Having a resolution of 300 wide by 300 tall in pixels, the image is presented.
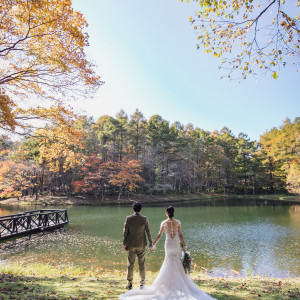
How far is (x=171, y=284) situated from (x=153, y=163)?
111 ft

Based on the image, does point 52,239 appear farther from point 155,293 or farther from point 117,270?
point 155,293

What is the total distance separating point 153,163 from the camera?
37719 millimetres

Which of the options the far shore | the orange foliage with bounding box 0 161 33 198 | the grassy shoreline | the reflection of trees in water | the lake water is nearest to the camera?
the grassy shoreline

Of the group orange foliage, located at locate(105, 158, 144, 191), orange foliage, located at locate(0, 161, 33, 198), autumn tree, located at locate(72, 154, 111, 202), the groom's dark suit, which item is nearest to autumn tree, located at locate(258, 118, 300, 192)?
orange foliage, located at locate(105, 158, 144, 191)

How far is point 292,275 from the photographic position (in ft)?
23.4

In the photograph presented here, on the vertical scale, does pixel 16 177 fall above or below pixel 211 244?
above

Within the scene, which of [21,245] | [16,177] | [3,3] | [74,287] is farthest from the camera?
[16,177]

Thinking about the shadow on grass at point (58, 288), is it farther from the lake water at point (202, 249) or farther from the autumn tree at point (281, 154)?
the autumn tree at point (281, 154)

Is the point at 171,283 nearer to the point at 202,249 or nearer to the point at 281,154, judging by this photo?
→ the point at 202,249

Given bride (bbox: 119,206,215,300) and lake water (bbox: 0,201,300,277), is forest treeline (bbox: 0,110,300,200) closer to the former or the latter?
lake water (bbox: 0,201,300,277)

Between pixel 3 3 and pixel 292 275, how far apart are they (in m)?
11.5

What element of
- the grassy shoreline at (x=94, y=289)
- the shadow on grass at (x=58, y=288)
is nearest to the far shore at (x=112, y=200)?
the shadow on grass at (x=58, y=288)

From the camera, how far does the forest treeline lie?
103ft

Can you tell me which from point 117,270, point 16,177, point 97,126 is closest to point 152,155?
point 97,126
